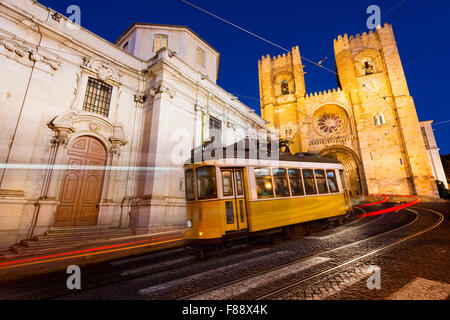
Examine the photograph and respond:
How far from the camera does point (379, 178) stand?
951 inches

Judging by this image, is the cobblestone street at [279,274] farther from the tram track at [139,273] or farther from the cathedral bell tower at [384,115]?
the cathedral bell tower at [384,115]

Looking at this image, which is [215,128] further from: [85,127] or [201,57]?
[85,127]

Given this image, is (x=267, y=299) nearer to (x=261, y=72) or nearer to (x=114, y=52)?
(x=114, y=52)

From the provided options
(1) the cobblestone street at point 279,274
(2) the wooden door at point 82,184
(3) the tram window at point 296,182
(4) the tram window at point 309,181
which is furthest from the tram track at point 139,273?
(2) the wooden door at point 82,184

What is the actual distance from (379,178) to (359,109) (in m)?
10.0

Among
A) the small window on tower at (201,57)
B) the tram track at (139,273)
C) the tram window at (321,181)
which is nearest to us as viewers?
the tram track at (139,273)

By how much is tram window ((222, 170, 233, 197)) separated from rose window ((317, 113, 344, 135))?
29201 mm

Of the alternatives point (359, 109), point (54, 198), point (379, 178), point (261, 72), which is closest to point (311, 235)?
point (54, 198)

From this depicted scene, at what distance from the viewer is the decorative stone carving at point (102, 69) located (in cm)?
962

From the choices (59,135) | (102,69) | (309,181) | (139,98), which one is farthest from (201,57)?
(309,181)

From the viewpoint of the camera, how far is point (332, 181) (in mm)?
7695

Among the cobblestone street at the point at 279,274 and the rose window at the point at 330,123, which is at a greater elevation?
the rose window at the point at 330,123
